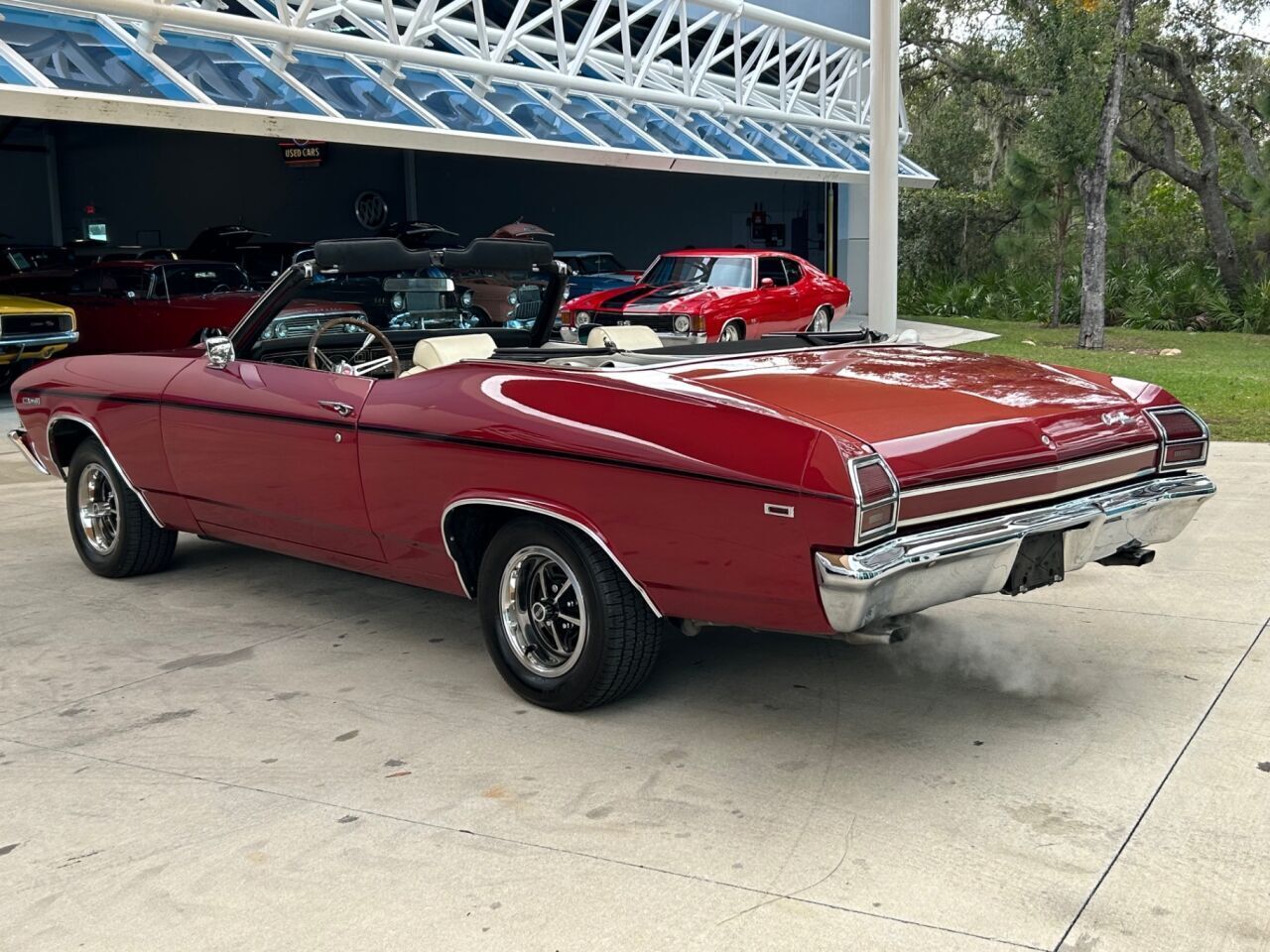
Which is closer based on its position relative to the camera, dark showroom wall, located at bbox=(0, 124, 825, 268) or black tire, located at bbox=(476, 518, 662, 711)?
black tire, located at bbox=(476, 518, 662, 711)

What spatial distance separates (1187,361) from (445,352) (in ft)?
49.7

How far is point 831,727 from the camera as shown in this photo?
418 centimetres

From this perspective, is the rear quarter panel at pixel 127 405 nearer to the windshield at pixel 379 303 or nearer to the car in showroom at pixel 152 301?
the windshield at pixel 379 303

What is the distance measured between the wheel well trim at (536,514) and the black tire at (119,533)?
2.07m

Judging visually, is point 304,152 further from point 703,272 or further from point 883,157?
point 883,157

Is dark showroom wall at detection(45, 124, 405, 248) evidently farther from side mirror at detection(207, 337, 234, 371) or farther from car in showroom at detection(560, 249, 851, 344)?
side mirror at detection(207, 337, 234, 371)

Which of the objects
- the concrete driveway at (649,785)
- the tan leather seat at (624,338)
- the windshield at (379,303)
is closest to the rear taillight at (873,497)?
the concrete driveway at (649,785)

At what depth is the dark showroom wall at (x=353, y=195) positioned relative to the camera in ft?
88.3

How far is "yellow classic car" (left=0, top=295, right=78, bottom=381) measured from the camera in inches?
508

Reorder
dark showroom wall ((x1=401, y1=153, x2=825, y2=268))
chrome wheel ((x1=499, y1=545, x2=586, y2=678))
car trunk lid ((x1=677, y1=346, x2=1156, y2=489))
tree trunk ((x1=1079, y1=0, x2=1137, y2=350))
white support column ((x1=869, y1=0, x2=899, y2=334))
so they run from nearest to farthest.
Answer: car trunk lid ((x1=677, y1=346, x2=1156, y2=489)) → chrome wheel ((x1=499, y1=545, x2=586, y2=678)) → white support column ((x1=869, y1=0, x2=899, y2=334)) → tree trunk ((x1=1079, y1=0, x2=1137, y2=350)) → dark showroom wall ((x1=401, y1=153, x2=825, y2=268))

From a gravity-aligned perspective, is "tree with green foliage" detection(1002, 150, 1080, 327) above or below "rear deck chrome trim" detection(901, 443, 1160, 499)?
above

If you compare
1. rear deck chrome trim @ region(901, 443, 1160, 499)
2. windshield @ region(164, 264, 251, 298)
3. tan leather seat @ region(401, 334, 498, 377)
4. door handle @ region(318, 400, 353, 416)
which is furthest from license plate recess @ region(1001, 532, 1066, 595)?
windshield @ region(164, 264, 251, 298)

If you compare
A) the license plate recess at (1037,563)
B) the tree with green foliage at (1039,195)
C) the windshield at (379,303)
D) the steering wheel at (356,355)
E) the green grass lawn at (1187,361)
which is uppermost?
the tree with green foliage at (1039,195)

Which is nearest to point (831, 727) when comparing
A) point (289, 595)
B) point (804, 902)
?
point (804, 902)
